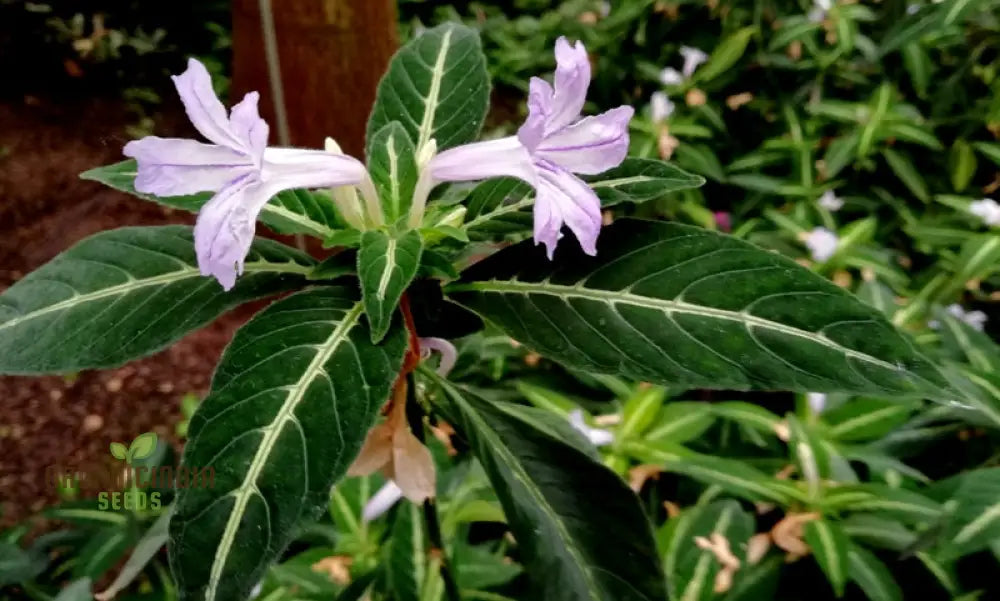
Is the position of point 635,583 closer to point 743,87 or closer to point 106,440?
point 106,440

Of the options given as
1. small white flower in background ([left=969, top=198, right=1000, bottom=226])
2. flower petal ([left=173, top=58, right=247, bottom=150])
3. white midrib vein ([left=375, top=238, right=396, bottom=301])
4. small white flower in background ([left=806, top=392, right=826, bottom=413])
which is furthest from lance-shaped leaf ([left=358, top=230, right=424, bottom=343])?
small white flower in background ([left=969, top=198, right=1000, bottom=226])

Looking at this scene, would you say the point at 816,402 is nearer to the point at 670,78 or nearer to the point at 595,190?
the point at 595,190

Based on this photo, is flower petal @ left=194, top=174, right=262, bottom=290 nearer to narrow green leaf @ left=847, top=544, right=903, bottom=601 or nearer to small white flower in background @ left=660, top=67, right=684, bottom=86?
narrow green leaf @ left=847, top=544, right=903, bottom=601

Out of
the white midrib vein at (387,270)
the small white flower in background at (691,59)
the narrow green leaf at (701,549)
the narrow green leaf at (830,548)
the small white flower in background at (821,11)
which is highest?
the small white flower in background at (821,11)

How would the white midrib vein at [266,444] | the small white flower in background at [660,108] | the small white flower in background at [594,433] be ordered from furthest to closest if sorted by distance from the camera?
the small white flower in background at [660,108] < the small white flower in background at [594,433] < the white midrib vein at [266,444]

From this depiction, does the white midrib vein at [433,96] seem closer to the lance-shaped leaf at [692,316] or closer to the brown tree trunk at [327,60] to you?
the lance-shaped leaf at [692,316]

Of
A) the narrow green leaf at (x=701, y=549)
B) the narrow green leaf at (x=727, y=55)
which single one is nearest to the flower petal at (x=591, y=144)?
the narrow green leaf at (x=701, y=549)
